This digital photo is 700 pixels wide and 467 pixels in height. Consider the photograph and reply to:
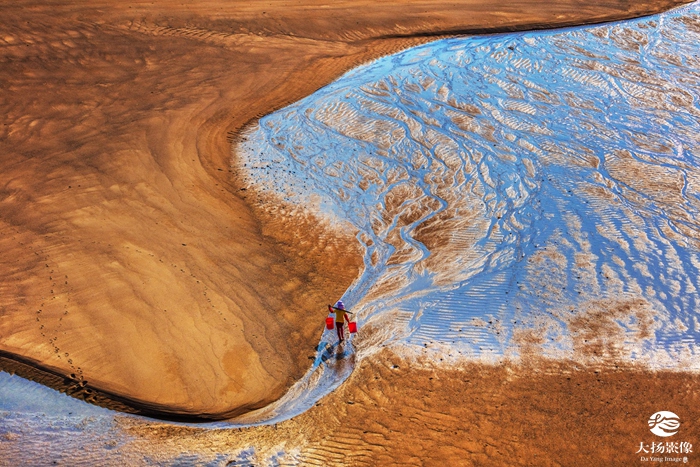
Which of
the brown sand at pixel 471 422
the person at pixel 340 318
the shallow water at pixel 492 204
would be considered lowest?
the brown sand at pixel 471 422

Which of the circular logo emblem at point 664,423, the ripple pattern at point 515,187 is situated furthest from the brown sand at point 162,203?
the circular logo emblem at point 664,423

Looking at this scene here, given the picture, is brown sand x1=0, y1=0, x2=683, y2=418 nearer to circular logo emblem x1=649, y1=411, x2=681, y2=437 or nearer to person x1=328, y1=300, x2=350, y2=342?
person x1=328, y1=300, x2=350, y2=342

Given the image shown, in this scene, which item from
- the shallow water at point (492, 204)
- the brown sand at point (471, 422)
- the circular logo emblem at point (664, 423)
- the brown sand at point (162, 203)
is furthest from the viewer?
the shallow water at point (492, 204)

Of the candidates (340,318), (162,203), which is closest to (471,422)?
(340,318)

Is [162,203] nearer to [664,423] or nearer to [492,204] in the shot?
[492,204]

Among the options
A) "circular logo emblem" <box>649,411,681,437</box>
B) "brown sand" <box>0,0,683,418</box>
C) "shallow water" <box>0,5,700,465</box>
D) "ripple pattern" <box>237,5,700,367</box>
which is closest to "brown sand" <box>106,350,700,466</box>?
"circular logo emblem" <box>649,411,681,437</box>

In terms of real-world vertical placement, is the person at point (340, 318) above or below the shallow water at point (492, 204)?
below

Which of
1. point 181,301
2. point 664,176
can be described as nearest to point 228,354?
point 181,301

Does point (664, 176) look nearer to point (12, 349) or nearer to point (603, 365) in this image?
point (603, 365)

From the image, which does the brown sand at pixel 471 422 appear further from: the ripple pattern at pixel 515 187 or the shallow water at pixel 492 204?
the ripple pattern at pixel 515 187
